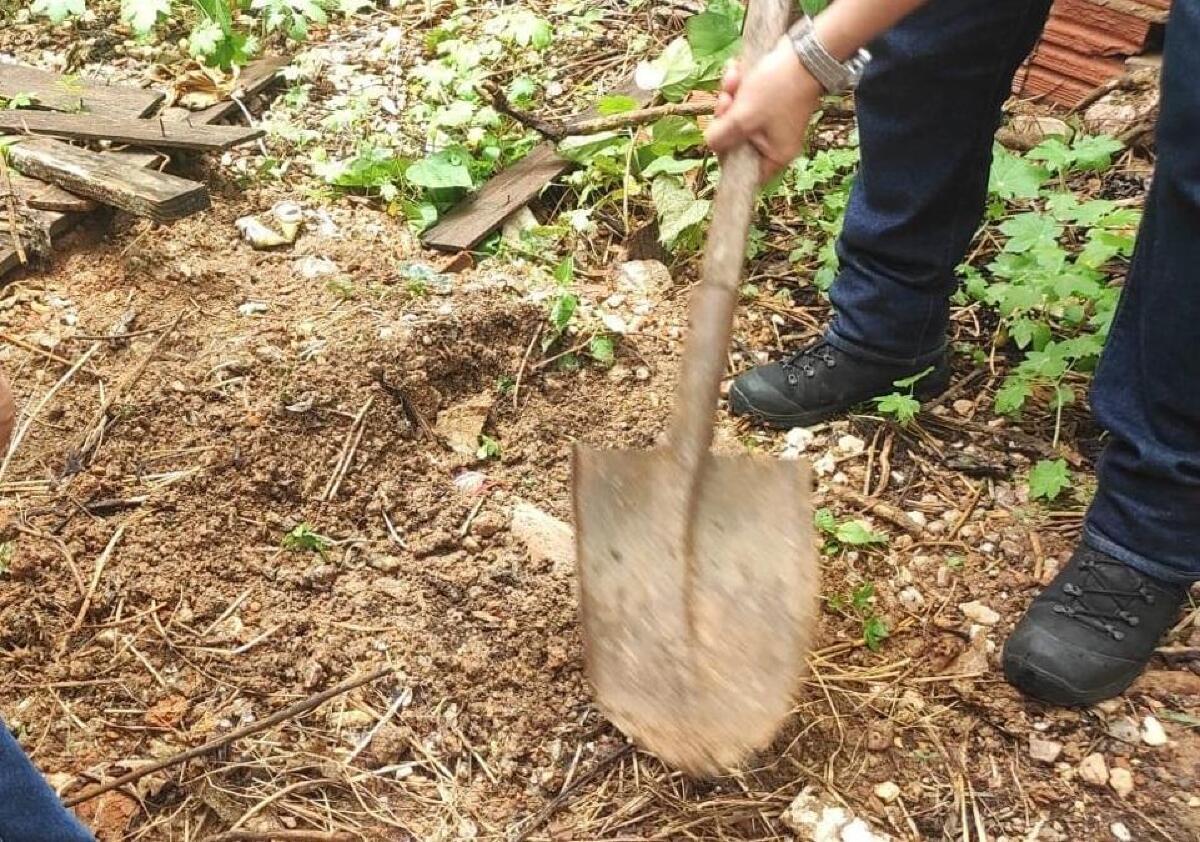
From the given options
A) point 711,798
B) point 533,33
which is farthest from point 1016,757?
point 533,33

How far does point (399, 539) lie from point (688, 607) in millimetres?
781

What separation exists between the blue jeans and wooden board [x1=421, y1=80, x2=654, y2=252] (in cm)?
106

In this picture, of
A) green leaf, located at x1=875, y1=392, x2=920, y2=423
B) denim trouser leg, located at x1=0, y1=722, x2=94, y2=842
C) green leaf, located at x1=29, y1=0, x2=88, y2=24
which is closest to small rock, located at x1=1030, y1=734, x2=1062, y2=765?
green leaf, located at x1=875, y1=392, x2=920, y2=423

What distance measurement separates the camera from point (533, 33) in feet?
11.3

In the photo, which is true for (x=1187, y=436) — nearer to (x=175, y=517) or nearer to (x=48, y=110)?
(x=175, y=517)

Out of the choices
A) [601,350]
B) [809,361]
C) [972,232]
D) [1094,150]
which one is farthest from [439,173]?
[1094,150]

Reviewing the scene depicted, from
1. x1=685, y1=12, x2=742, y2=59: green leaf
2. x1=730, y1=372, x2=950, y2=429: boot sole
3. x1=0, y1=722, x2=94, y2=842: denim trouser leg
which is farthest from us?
x1=685, y1=12, x2=742, y2=59: green leaf

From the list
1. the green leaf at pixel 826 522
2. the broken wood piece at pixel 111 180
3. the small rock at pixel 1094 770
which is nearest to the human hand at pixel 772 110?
the green leaf at pixel 826 522

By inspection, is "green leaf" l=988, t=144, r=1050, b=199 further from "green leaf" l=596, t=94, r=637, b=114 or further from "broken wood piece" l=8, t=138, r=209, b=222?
"broken wood piece" l=8, t=138, r=209, b=222

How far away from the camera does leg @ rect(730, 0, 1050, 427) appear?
1.88 m

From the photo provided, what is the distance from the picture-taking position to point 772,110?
1.49 m

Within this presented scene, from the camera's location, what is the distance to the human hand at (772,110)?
146cm

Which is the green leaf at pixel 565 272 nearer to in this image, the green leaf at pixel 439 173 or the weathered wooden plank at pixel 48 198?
the green leaf at pixel 439 173

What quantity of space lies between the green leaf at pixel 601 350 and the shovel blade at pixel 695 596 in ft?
2.74
